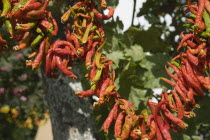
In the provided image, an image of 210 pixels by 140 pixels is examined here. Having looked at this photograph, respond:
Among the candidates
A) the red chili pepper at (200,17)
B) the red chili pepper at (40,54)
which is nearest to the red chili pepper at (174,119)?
the red chili pepper at (200,17)

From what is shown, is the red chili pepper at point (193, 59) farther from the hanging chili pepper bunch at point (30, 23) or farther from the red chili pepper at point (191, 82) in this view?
the hanging chili pepper bunch at point (30, 23)

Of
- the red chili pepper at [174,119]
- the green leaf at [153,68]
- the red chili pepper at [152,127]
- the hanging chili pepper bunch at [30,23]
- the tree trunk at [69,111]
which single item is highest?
the hanging chili pepper bunch at [30,23]

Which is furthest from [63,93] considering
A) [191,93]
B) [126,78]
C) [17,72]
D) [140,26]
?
[17,72]

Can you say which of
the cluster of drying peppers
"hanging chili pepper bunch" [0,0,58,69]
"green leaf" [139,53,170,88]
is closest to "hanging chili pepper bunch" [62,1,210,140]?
the cluster of drying peppers

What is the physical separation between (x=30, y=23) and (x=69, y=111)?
1500 millimetres

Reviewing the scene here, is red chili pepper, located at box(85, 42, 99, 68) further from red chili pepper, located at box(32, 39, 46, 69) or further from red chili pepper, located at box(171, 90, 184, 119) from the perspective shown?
red chili pepper, located at box(171, 90, 184, 119)

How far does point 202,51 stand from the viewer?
193 cm

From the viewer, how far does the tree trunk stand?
3115 millimetres

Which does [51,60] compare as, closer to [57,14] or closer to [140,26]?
[57,14]

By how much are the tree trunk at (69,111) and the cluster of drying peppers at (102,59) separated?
1.20 m

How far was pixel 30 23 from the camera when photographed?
1.84 meters

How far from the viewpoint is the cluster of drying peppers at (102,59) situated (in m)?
1.86

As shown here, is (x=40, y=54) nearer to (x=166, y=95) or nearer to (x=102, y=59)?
(x=102, y=59)

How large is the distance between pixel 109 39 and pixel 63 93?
743mm
